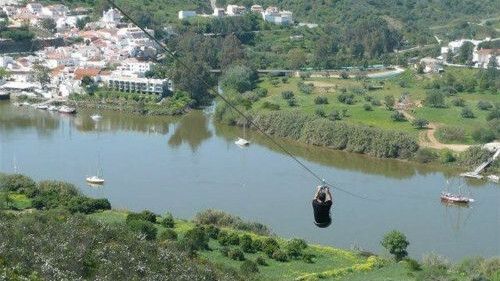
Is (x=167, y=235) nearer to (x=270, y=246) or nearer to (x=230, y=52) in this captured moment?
(x=270, y=246)

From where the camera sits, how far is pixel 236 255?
8016 millimetres

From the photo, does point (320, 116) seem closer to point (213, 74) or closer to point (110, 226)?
point (213, 74)

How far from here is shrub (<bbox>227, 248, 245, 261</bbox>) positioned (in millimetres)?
8016

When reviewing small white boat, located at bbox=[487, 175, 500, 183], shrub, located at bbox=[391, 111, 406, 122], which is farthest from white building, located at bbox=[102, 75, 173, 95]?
small white boat, located at bbox=[487, 175, 500, 183]

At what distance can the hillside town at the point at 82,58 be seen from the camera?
54.0 ft

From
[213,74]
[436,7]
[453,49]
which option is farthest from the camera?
[436,7]

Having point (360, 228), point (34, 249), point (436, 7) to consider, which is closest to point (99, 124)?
point (360, 228)

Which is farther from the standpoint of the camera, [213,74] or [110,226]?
[213,74]

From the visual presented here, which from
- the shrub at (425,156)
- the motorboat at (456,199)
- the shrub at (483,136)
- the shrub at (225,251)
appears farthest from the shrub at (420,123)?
the shrub at (225,251)

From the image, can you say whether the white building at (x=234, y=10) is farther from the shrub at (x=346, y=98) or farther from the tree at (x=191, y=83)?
the shrub at (x=346, y=98)

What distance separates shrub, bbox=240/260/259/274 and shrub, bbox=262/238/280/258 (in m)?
0.43

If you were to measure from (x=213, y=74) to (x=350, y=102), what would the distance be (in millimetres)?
3626

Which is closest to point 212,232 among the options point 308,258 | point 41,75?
point 308,258

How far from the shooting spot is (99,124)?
14523 millimetres
